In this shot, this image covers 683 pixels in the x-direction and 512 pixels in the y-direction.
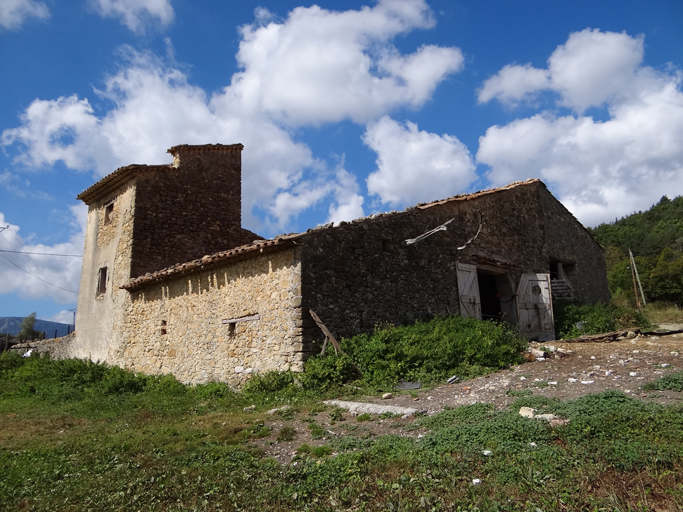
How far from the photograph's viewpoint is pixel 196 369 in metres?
11.5

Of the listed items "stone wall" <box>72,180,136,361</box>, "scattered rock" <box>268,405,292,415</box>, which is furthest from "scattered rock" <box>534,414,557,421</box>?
"stone wall" <box>72,180,136,361</box>

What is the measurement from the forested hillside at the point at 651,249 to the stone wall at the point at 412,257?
21482mm

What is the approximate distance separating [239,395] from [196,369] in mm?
2597

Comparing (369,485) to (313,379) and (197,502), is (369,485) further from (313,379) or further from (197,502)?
(313,379)

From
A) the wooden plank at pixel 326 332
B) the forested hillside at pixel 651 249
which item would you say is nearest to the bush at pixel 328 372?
the wooden plank at pixel 326 332

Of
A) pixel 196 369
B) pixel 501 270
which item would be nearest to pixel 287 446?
pixel 196 369

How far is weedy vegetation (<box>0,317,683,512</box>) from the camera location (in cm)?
383

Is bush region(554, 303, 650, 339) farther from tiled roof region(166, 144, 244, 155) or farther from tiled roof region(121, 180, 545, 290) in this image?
tiled roof region(166, 144, 244, 155)

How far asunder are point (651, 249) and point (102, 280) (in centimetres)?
4622

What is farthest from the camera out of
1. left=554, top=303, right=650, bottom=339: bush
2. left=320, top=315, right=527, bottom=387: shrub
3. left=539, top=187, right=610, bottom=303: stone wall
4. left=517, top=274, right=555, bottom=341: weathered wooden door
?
left=539, top=187, right=610, bottom=303: stone wall

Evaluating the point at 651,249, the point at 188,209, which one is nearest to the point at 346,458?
the point at 188,209

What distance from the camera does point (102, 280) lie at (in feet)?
52.9

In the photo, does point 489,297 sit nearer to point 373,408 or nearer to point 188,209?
point 373,408

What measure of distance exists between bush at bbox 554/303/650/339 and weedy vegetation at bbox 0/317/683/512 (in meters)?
6.97
